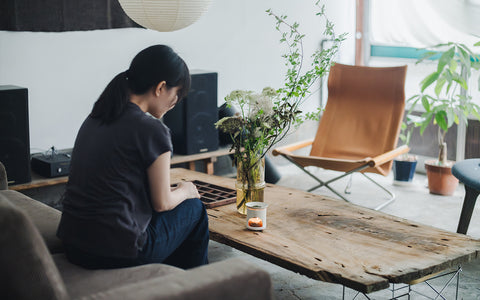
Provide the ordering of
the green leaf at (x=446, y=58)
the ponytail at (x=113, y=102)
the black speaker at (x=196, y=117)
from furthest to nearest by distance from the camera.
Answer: the green leaf at (x=446, y=58), the black speaker at (x=196, y=117), the ponytail at (x=113, y=102)

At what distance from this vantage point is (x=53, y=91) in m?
4.17

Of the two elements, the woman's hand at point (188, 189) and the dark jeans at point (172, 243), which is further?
the woman's hand at point (188, 189)

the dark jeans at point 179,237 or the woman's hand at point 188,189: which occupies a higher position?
the woman's hand at point 188,189

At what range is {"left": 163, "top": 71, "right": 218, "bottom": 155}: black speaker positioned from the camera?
438cm

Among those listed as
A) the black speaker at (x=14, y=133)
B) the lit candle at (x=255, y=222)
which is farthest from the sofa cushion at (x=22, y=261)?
the black speaker at (x=14, y=133)

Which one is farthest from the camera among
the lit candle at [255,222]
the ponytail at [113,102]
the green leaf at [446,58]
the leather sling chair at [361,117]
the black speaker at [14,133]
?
the green leaf at [446,58]

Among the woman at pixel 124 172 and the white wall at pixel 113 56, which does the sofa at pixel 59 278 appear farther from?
the white wall at pixel 113 56

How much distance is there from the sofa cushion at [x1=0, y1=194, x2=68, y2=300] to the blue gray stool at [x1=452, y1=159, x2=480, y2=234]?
8.13 feet

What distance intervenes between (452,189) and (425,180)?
47 centimetres

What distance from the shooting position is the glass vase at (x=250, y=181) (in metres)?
2.80

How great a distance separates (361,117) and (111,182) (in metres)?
3.05

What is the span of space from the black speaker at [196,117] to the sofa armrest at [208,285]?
275 cm

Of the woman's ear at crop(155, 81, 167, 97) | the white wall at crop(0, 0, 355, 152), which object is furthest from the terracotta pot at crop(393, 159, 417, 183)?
Answer: the woman's ear at crop(155, 81, 167, 97)

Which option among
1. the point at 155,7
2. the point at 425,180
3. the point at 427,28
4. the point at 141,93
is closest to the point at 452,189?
the point at 425,180
